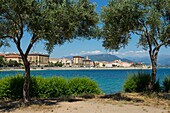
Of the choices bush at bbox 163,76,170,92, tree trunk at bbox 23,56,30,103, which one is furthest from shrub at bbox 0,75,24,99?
bush at bbox 163,76,170,92

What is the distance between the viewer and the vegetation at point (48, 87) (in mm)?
14844

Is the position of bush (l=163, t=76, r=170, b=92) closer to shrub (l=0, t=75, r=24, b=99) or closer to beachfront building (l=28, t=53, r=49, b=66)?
beachfront building (l=28, t=53, r=49, b=66)

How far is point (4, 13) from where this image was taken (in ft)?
33.6

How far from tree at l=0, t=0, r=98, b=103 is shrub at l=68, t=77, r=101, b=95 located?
491 cm

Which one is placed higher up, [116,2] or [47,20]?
[116,2]

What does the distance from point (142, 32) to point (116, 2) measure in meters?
2.26

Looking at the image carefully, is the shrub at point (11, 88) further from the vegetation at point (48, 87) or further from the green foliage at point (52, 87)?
the green foliage at point (52, 87)

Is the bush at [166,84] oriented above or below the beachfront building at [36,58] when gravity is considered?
below

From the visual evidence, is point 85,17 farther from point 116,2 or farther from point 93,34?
point 116,2

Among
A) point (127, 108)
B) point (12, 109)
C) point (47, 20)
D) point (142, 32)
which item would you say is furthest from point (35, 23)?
point (142, 32)

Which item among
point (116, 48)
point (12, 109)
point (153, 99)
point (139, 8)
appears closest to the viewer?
point (12, 109)

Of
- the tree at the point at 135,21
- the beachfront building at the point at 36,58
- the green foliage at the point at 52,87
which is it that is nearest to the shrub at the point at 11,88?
the green foliage at the point at 52,87

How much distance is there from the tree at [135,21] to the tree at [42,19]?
5.16ft

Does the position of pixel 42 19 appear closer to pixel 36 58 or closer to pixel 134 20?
pixel 134 20
